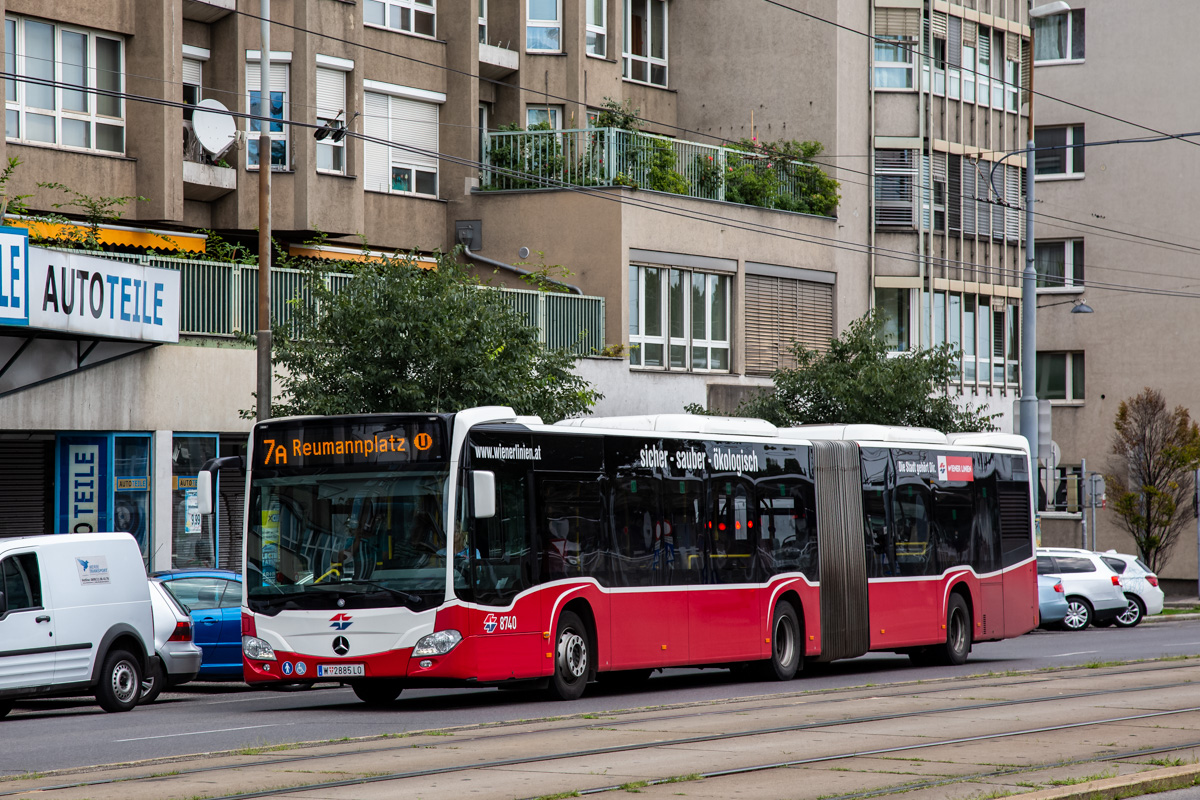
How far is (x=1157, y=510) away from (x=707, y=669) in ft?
96.5

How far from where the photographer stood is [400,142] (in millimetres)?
34281

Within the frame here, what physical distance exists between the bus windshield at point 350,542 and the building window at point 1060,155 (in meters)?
44.9

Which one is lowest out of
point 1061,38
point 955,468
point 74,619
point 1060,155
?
point 74,619

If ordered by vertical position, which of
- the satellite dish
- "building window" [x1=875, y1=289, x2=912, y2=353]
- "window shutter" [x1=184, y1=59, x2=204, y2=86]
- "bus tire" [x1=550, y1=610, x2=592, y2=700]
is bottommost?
"bus tire" [x1=550, y1=610, x2=592, y2=700]

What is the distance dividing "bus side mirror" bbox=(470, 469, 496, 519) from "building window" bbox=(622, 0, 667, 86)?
25.0m

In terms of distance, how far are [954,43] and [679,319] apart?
11866 mm

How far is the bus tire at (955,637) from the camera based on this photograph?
23.3 m

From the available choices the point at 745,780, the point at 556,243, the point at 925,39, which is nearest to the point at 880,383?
the point at 556,243

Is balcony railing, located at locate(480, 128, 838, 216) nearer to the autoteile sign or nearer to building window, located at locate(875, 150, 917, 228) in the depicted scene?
building window, located at locate(875, 150, 917, 228)

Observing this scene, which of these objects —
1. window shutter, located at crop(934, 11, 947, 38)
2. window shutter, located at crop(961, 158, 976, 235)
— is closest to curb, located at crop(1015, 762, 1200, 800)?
window shutter, located at crop(961, 158, 976, 235)

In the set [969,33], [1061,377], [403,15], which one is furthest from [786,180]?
[1061,377]

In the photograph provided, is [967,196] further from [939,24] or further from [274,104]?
[274,104]

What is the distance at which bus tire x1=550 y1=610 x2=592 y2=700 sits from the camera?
1709 cm

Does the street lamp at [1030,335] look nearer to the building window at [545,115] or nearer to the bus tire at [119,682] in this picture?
the building window at [545,115]
